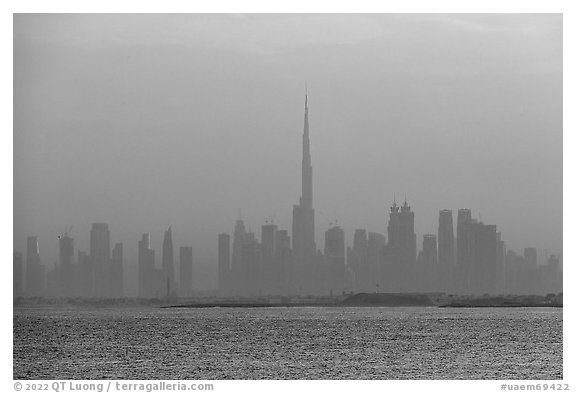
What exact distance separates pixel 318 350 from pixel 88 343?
→ 916 cm

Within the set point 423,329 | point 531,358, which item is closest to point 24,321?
point 423,329

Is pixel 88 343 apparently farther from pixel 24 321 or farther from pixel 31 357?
pixel 24 321

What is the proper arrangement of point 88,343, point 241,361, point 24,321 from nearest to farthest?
point 241,361, point 88,343, point 24,321

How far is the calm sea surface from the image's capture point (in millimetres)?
29141

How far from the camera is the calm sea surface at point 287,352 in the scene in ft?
95.6

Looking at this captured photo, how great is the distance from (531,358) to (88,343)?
15472 mm

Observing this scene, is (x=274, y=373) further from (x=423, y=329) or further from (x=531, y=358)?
(x=423, y=329)

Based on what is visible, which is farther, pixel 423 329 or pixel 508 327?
pixel 508 327

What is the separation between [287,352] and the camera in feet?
116
